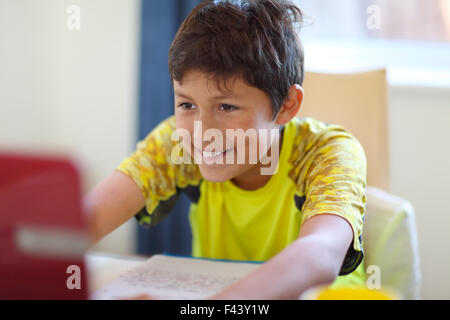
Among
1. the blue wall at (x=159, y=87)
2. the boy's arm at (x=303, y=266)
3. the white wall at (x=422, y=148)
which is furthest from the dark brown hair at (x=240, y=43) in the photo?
the white wall at (x=422, y=148)

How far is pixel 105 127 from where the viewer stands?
161 cm

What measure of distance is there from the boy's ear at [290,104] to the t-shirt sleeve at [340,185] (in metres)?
0.07

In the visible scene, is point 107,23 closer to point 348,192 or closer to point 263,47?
point 263,47

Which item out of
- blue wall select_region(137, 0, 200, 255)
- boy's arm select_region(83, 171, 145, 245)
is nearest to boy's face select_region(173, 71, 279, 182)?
boy's arm select_region(83, 171, 145, 245)

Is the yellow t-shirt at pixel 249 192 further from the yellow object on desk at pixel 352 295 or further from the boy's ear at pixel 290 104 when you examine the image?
the yellow object on desk at pixel 352 295

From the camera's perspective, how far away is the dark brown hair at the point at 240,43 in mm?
556

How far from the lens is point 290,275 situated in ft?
1.29

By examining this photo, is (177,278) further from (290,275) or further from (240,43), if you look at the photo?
(240,43)

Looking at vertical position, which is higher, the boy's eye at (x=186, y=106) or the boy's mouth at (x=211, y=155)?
the boy's eye at (x=186, y=106)

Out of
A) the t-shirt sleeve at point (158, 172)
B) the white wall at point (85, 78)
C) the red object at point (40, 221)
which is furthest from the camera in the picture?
the white wall at point (85, 78)

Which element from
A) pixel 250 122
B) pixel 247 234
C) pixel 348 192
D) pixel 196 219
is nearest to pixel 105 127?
pixel 196 219

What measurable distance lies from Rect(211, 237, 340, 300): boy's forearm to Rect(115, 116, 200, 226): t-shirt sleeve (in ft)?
1.11

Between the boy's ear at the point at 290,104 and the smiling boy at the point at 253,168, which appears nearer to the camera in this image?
the smiling boy at the point at 253,168

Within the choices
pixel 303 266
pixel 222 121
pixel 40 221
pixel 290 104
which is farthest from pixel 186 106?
pixel 40 221
